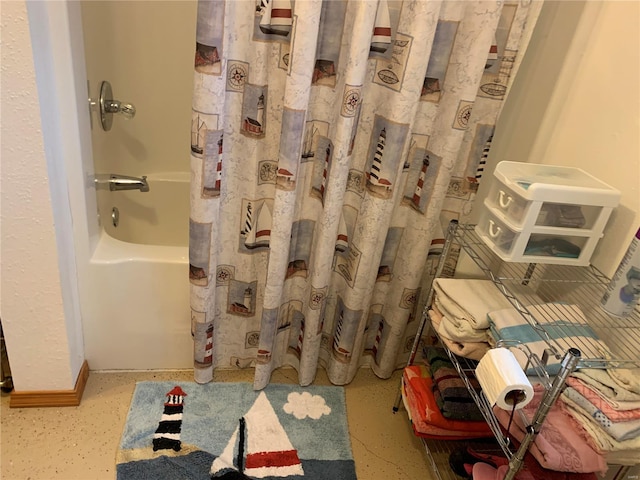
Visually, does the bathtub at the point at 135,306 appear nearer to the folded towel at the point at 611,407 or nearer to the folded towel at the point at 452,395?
the folded towel at the point at 452,395

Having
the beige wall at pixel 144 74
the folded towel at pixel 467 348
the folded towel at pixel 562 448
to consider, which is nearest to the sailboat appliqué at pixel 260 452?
the folded towel at pixel 467 348

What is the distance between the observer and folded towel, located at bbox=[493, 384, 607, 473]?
3.28 ft

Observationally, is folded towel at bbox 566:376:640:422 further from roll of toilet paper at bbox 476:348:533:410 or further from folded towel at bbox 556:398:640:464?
roll of toilet paper at bbox 476:348:533:410

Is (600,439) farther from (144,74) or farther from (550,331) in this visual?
(144,74)

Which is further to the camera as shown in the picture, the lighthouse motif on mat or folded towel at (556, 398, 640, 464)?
the lighthouse motif on mat

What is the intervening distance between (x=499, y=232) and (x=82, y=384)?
1.46 meters

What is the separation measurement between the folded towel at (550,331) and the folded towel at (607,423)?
0.25ft

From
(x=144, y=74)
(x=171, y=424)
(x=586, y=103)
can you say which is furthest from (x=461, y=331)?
(x=144, y=74)

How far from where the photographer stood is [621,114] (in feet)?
4.05

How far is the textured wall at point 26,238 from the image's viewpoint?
3.63 feet

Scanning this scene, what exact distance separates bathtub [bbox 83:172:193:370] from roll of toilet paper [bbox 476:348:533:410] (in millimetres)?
994

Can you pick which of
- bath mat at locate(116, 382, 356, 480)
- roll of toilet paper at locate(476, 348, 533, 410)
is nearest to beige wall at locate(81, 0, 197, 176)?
bath mat at locate(116, 382, 356, 480)

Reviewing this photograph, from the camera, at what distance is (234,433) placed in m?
1.57

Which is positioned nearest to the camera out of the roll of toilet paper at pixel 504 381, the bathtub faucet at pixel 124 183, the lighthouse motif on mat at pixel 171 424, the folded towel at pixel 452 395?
the roll of toilet paper at pixel 504 381
